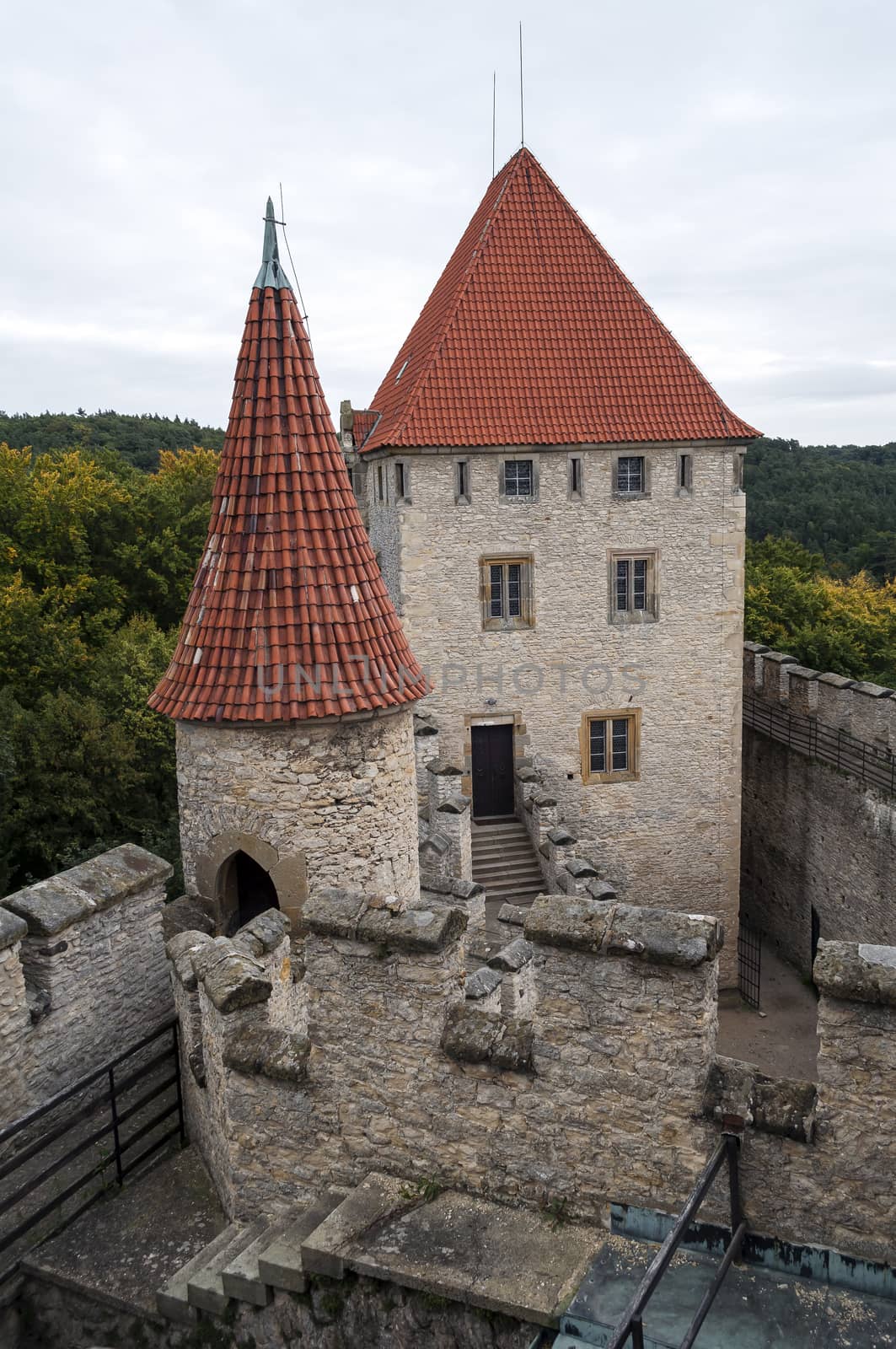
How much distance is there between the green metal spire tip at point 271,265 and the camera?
778cm

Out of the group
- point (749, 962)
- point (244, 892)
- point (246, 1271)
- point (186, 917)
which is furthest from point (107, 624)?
point (246, 1271)

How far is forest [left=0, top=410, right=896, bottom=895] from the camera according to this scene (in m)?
19.1

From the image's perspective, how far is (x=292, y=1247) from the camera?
520 cm

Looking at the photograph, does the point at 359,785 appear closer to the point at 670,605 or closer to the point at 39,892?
the point at 39,892

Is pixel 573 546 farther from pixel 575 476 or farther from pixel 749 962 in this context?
pixel 749 962

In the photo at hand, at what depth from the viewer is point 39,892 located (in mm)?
6805

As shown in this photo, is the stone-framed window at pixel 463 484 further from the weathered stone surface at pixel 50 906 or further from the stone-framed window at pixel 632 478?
the weathered stone surface at pixel 50 906

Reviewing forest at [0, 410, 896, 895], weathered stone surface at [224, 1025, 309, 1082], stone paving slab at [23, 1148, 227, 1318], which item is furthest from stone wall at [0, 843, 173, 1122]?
forest at [0, 410, 896, 895]

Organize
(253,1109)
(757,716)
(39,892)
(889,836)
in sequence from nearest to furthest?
(253,1109), (39,892), (889,836), (757,716)

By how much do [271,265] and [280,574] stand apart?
100 inches

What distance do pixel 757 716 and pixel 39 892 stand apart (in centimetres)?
1764

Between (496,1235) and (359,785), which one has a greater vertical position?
(359,785)

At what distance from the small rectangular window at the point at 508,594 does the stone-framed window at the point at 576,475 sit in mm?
1453

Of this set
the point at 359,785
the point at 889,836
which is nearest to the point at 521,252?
the point at 889,836
